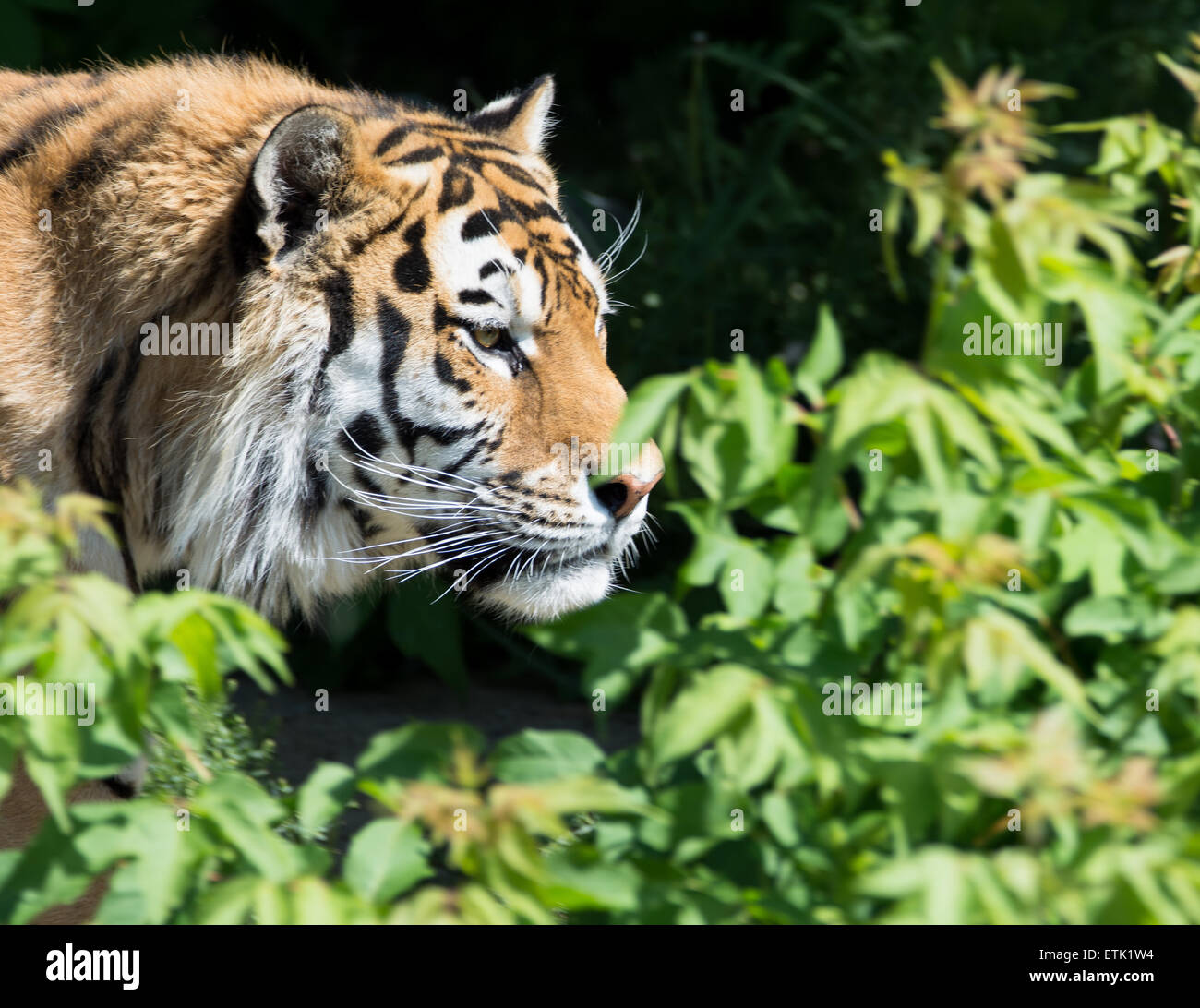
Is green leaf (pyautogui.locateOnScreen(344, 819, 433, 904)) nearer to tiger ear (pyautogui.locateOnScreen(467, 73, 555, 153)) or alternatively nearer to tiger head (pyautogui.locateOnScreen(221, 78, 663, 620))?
tiger head (pyautogui.locateOnScreen(221, 78, 663, 620))

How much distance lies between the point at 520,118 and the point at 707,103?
4.89 feet

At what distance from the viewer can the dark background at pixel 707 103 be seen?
13.6 feet

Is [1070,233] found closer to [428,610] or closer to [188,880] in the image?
[188,880]

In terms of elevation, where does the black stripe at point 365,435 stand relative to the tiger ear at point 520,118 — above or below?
below

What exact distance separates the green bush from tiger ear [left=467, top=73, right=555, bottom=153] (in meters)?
1.61

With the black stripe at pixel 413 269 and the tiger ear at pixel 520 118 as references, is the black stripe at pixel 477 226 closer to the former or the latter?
the black stripe at pixel 413 269

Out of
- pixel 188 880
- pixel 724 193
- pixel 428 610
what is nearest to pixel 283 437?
pixel 188 880

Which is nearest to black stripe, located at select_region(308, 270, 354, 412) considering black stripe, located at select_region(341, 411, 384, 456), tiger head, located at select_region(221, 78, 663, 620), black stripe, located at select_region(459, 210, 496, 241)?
tiger head, located at select_region(221, 78, 663, 620)

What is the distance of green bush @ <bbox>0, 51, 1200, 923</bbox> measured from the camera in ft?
4.51

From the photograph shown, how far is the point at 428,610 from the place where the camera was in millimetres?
3812

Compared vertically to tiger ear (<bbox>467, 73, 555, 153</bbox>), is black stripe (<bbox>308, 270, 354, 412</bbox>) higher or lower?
lower

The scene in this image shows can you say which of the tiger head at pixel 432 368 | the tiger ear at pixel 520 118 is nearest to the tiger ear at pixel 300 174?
the tiger head at pixel 432 368

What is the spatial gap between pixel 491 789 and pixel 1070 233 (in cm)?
88

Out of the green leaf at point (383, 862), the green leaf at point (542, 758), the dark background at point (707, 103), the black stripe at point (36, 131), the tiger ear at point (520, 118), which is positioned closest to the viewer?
the green leaf at point (383, 862)
